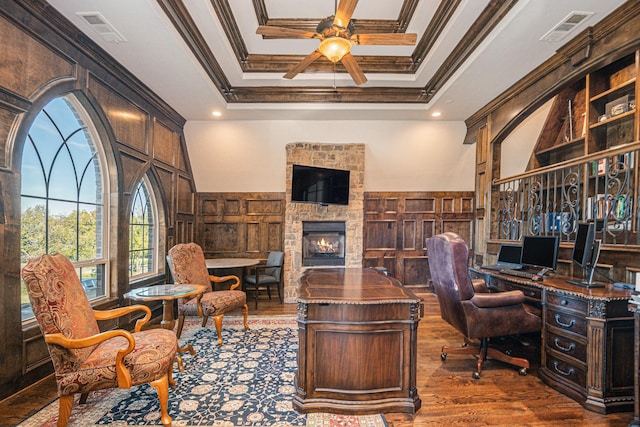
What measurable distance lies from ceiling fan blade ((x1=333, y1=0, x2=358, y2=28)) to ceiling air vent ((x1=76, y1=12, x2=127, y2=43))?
2.09m

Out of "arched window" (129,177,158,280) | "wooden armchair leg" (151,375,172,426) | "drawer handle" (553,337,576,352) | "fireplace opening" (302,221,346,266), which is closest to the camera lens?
"wooden armchair leg" (151,375,172,426)

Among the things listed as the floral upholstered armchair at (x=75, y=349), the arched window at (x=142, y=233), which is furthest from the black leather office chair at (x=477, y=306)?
the arched window at (x=142, y=233)

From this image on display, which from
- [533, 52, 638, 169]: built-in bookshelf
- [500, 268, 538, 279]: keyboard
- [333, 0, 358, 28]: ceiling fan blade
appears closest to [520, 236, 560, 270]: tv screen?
[500, 268, 538, 279]: keyboard

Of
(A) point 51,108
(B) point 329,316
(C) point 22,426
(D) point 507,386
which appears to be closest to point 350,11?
(B) point 329,316

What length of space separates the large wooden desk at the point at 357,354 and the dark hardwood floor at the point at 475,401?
0.23 metres

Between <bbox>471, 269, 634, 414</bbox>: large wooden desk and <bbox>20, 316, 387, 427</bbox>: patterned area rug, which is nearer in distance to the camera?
<bbox>20, 316, 387, 427</bbox>: patterned area rug

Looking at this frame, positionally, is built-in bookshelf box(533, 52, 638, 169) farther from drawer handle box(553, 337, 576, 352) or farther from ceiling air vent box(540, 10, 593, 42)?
drawer handle box(553, 337, 576, 352)

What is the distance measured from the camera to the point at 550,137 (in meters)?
4.52

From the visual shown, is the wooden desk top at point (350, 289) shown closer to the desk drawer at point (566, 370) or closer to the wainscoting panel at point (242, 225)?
the desk drawer at point (566, 370)

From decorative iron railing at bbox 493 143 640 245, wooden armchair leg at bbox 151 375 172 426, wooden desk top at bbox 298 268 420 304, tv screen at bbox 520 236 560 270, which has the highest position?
decorative iron railing at bbox 493 143 640 245

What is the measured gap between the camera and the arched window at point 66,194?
2693 mm

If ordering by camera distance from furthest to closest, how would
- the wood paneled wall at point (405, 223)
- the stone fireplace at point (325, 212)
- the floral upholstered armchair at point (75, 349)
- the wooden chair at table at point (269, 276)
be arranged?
the wood paneled wall at point (405, 223) → the stone fireplace at point (325, 212) → the wooden chair at table at point (269, 276) → the floral upholstered armchair at point (75, 349)

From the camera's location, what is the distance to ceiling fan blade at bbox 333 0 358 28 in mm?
2287

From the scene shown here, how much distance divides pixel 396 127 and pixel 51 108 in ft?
15.4
